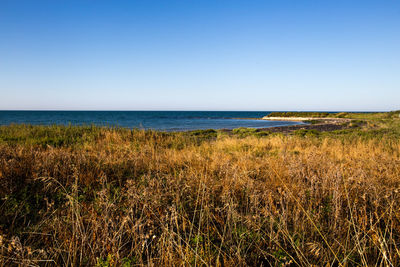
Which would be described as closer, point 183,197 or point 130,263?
point 130,263

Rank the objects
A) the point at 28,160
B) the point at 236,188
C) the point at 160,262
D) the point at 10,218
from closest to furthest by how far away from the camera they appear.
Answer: the point at 160,262, the point at 10,218, the point at 236,188, the point at 28,160

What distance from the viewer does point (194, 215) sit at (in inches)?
80.2

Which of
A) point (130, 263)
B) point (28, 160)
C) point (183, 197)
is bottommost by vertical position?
point (130, 263)

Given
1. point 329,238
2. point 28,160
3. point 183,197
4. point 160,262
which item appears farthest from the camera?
point 28,160

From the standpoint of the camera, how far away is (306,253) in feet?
6.87

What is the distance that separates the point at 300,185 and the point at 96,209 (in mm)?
3153

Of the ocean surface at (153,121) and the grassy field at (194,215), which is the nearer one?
the grassy field at (194,215)

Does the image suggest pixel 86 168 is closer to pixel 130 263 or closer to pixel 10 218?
pixel 10 218

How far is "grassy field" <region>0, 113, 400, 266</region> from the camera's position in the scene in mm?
1978

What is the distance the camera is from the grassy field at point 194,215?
198 centimetres

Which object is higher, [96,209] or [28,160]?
[28,160]

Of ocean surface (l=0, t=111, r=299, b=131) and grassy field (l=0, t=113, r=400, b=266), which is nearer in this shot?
grassy field (l=0, t=113, r=400, b=266)

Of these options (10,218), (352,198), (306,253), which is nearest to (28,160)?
(10,218)

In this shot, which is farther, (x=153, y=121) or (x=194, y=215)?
(x=153, y=121)
